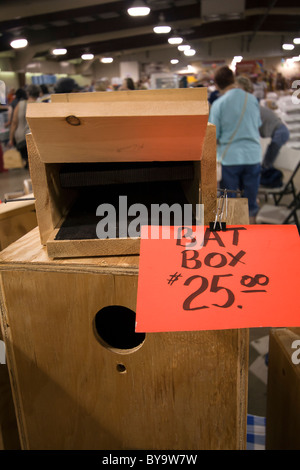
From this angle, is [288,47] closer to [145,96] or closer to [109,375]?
[145,96]

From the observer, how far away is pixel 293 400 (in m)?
0.92

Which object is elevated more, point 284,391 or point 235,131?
point 235,131

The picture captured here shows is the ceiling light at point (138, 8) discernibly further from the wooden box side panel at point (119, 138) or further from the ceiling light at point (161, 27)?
the wooden box side panel at point (119, 138)

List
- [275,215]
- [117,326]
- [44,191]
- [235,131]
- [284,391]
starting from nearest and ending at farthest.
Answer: [44,191]
[284,391]
[117,326]
[235,131]
[275,215]

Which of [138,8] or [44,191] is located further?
[138,8]

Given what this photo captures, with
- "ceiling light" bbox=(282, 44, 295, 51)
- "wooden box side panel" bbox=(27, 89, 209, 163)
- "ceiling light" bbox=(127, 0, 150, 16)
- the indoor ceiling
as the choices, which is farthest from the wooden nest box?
"ceiling light" bbox=(282, 44, 295, 51)

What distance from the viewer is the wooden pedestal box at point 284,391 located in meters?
0.90

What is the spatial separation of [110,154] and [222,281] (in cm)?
31

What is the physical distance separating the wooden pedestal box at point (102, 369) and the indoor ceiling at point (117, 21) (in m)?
9.43

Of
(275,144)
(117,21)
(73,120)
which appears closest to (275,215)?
(275,144)

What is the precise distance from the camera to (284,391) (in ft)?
3.22

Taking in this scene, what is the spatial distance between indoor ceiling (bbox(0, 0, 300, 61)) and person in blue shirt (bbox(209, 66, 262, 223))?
675cm
